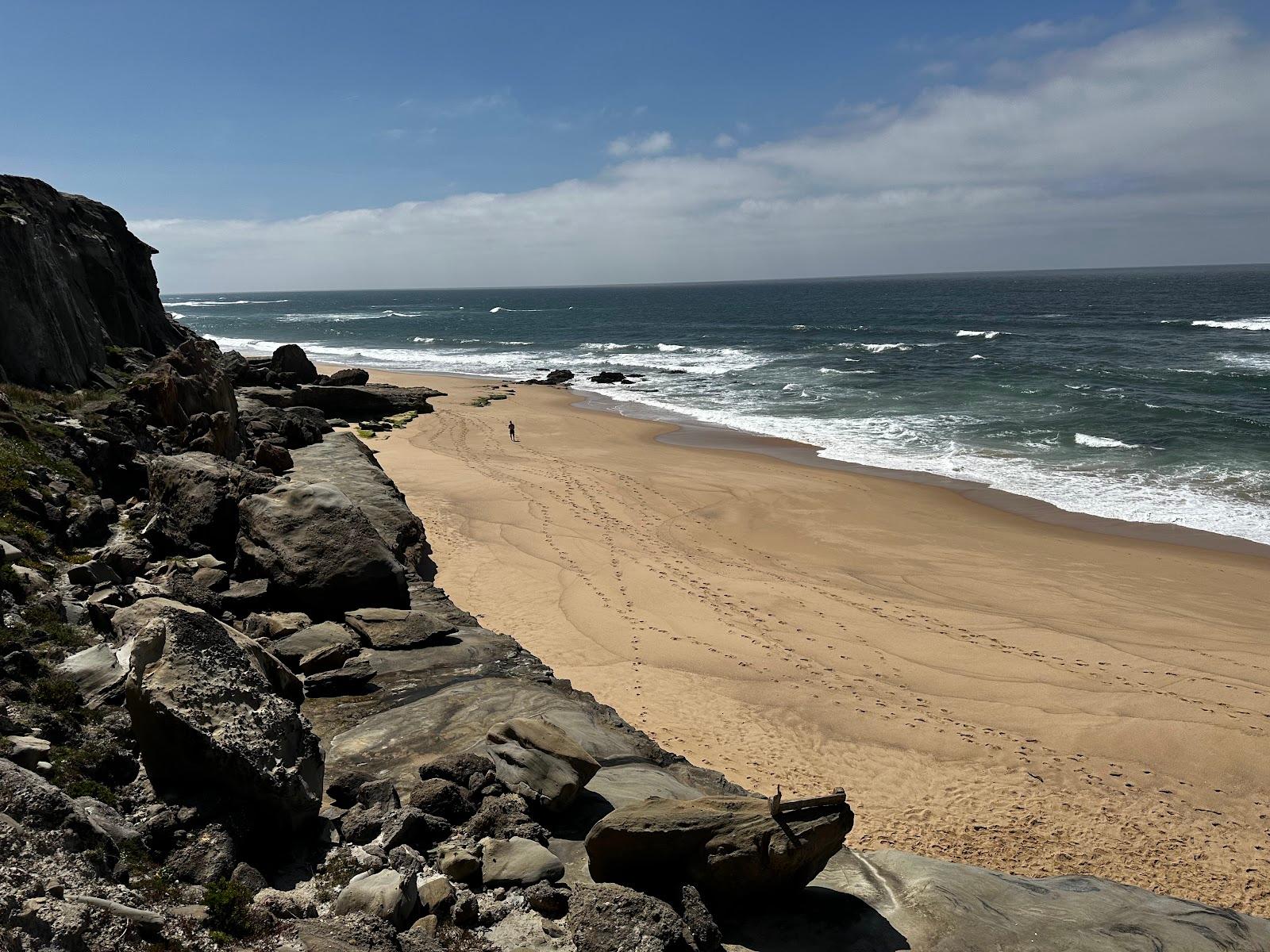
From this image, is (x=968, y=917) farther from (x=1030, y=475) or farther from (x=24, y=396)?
(x=1030, y=475)

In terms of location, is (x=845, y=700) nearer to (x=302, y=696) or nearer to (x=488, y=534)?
(x=302, y=696)

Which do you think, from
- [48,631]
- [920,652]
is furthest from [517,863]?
[920,652]

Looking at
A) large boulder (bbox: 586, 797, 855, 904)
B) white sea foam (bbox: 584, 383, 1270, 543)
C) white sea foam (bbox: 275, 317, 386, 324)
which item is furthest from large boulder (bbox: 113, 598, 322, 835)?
white sea foam (bbox: 275, 317, 386, 324)

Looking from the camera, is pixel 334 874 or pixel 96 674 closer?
pixel 334 874

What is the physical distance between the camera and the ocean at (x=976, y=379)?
2466 centimetres

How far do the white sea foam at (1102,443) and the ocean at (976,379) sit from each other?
0.40 feet

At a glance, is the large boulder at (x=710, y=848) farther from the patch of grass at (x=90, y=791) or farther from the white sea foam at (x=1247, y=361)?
the white sea foam at (x=1247, y=361)

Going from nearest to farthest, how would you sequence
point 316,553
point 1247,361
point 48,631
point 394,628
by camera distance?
point 48,631 < point 394,628 < point 316,553 < point 1247,361

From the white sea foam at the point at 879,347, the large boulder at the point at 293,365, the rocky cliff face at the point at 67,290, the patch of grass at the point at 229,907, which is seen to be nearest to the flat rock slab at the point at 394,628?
the patch of grass at the point at 229,907

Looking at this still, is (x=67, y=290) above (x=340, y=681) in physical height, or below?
above

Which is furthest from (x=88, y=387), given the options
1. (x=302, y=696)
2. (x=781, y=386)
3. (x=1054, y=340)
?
(x=1054, y=340)

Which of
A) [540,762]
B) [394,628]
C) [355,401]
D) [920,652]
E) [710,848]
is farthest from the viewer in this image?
[355,401]

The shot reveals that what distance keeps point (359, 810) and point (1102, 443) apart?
1164 inches

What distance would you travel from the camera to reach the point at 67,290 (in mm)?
15695
